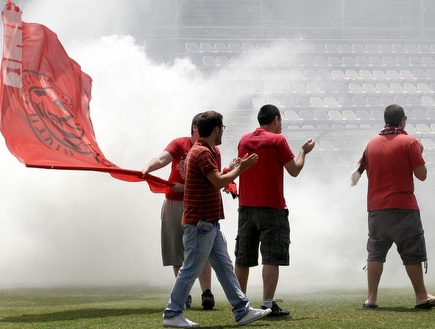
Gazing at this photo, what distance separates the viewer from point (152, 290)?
11.9m

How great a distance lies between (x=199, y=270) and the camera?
23.9 ft

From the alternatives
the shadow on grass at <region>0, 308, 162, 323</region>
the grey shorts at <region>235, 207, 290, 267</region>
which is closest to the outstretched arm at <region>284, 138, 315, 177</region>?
the grey shorts at <region>235, 207, 290, 267</region>

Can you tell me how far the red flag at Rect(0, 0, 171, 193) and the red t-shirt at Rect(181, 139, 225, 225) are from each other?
1437mm

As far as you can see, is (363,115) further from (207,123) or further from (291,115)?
(207,123)

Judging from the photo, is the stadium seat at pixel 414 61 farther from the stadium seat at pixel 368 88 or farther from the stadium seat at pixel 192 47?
the stadium seat at pixel 192 47

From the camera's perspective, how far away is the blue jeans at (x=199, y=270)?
285 inches

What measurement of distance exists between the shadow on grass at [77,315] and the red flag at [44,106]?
3.64 feet

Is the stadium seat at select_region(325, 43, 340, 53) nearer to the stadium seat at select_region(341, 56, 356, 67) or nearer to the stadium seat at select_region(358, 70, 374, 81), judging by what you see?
the stadium seat at select_region(341, 56, 356, 67)

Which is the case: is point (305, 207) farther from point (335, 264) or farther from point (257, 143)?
point (257, 143)

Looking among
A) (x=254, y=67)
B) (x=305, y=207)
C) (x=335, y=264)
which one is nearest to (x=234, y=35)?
(x=254, y=67)

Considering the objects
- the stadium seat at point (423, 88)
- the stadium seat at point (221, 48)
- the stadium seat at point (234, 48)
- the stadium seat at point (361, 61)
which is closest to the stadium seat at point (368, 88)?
the stadium seat at point (361, 61)

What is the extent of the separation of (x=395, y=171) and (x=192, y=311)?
6.82 ft

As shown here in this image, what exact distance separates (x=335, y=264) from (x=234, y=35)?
34.4 m

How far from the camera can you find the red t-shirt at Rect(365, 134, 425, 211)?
8766 mm
